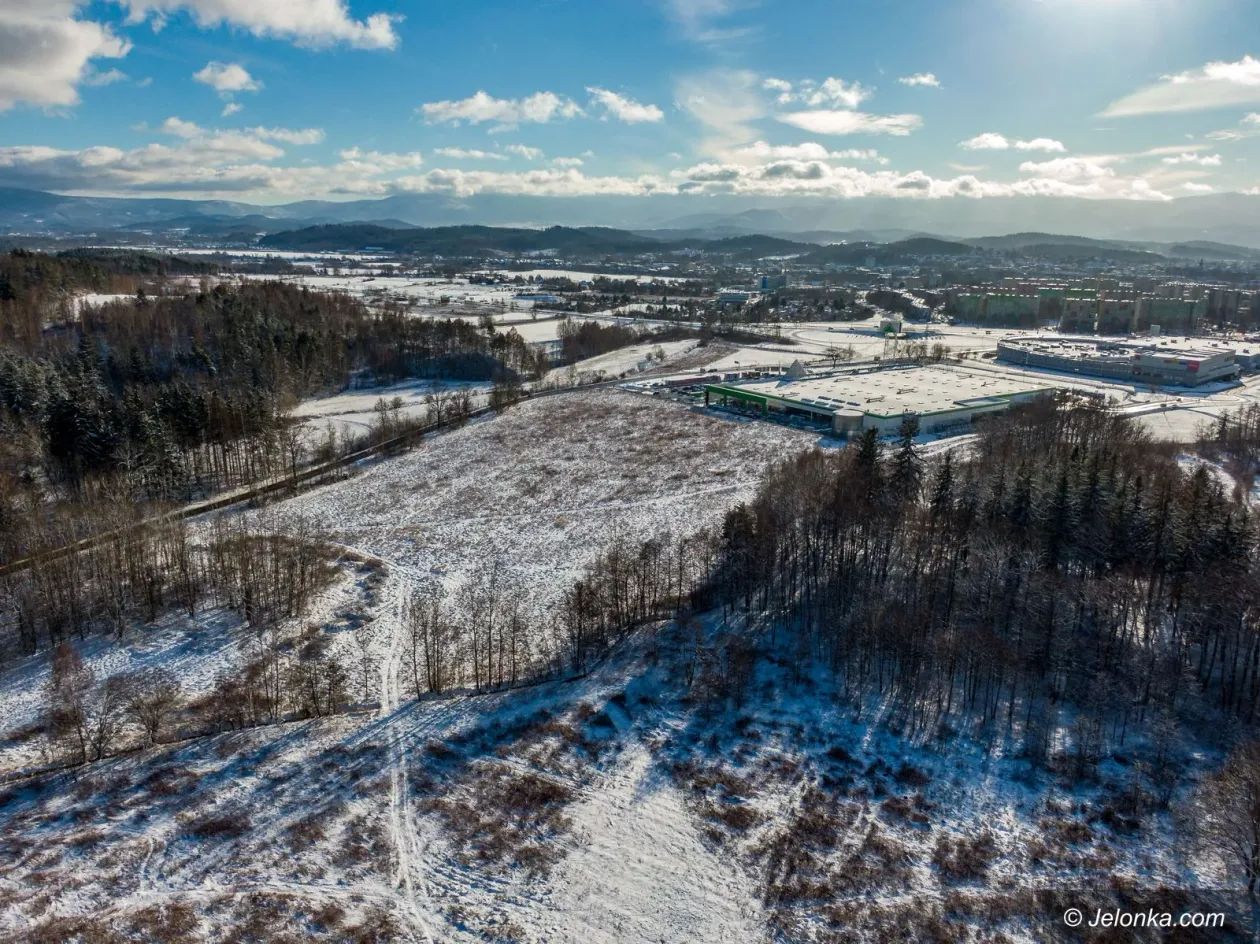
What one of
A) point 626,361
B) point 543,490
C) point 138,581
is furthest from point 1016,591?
point 626,361

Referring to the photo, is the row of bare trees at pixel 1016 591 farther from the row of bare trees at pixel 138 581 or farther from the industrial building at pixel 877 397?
the industrial building at pixel 877 397

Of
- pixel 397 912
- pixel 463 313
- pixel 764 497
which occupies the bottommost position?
pixel 397 912

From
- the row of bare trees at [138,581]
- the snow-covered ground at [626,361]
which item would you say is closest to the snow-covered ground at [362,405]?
the snow-covered ground at [626,361]

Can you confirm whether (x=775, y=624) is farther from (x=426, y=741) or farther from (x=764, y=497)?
(x=426, y=741)

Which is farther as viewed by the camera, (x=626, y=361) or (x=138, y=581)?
(x=626, y=361)

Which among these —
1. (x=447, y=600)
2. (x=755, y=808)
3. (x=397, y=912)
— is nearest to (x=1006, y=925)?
(x=755, y=808)

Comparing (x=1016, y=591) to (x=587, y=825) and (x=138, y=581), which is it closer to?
(x=587, y=825)

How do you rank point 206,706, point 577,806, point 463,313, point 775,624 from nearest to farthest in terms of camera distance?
point 577,806
point 206,706
point 775,624
point 463,313
